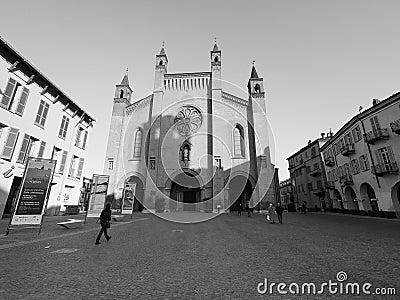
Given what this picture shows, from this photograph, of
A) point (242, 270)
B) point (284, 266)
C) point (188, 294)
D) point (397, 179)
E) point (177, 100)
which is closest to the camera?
point (188, 294)

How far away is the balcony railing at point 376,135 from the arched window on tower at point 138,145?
27.3 m

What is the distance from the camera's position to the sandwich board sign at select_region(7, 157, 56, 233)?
9.45 meters

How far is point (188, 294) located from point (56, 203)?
20.1m

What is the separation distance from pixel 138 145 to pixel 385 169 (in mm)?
28764

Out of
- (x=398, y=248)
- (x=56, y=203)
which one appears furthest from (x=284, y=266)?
(x=56, y=203)

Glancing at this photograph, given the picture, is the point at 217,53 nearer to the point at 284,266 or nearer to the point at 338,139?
the point at 338,139

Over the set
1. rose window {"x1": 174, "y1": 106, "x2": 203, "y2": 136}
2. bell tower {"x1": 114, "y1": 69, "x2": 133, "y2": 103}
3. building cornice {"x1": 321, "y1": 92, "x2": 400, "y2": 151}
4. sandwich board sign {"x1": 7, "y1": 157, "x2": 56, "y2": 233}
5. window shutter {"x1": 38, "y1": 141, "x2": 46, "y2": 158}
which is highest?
bell tower {"x1": 114, "y1": 69, "x2": 133, "y2": 103}

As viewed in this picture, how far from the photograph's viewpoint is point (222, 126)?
1172 inches

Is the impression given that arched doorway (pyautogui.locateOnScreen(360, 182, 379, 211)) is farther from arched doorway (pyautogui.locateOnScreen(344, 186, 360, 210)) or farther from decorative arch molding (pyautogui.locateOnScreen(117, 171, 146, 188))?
decorative arch molding (pyautogui.locateOnScreen(117, 171, 146, 188))

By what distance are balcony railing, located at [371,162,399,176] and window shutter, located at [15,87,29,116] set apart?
101ft

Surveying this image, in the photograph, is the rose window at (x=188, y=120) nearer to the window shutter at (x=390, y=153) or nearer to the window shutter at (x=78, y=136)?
the window shutter at (x=78, y=136)

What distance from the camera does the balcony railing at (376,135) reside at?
1931 centimetres

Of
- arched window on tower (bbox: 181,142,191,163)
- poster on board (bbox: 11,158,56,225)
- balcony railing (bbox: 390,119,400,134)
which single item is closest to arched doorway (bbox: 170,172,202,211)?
arched window on tower (bbox: 181,142,191,163)

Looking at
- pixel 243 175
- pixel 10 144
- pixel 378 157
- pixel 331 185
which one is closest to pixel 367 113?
pixel 378 157
